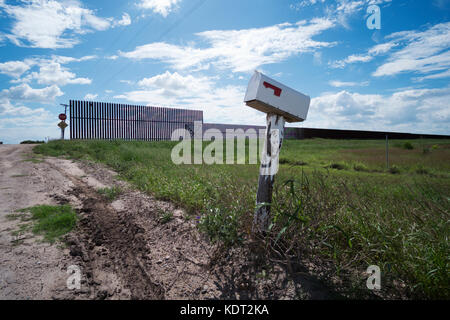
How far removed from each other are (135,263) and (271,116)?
1712 millimetres

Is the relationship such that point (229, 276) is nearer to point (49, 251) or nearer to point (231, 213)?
point (231, 213)

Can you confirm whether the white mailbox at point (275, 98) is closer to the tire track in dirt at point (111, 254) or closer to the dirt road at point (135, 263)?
the dirt road at point (135, 263)

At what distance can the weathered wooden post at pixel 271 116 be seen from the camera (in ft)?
6.35

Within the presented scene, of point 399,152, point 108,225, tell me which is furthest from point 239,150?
point 108,225

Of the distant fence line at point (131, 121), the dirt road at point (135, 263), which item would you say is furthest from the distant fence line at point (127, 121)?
the dirt road at point (135, 263)

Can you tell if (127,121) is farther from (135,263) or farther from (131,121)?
(135,263)

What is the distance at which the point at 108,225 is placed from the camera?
121 inches

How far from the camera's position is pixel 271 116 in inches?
82.7

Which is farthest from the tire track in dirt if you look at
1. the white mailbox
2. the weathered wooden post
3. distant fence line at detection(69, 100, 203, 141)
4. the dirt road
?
distant fence line at detection(69, 100, 203, 141)

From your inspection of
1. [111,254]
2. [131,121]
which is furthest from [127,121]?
[111,254]

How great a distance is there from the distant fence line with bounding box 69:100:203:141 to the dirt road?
14584 mm

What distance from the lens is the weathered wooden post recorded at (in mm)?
1936

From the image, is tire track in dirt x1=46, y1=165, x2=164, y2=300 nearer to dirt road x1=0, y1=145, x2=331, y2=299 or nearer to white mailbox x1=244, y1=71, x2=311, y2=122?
dirt road x1=0, y1=145, x2=331, y2=299

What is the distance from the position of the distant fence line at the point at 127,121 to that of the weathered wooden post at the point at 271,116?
56.5 ft
